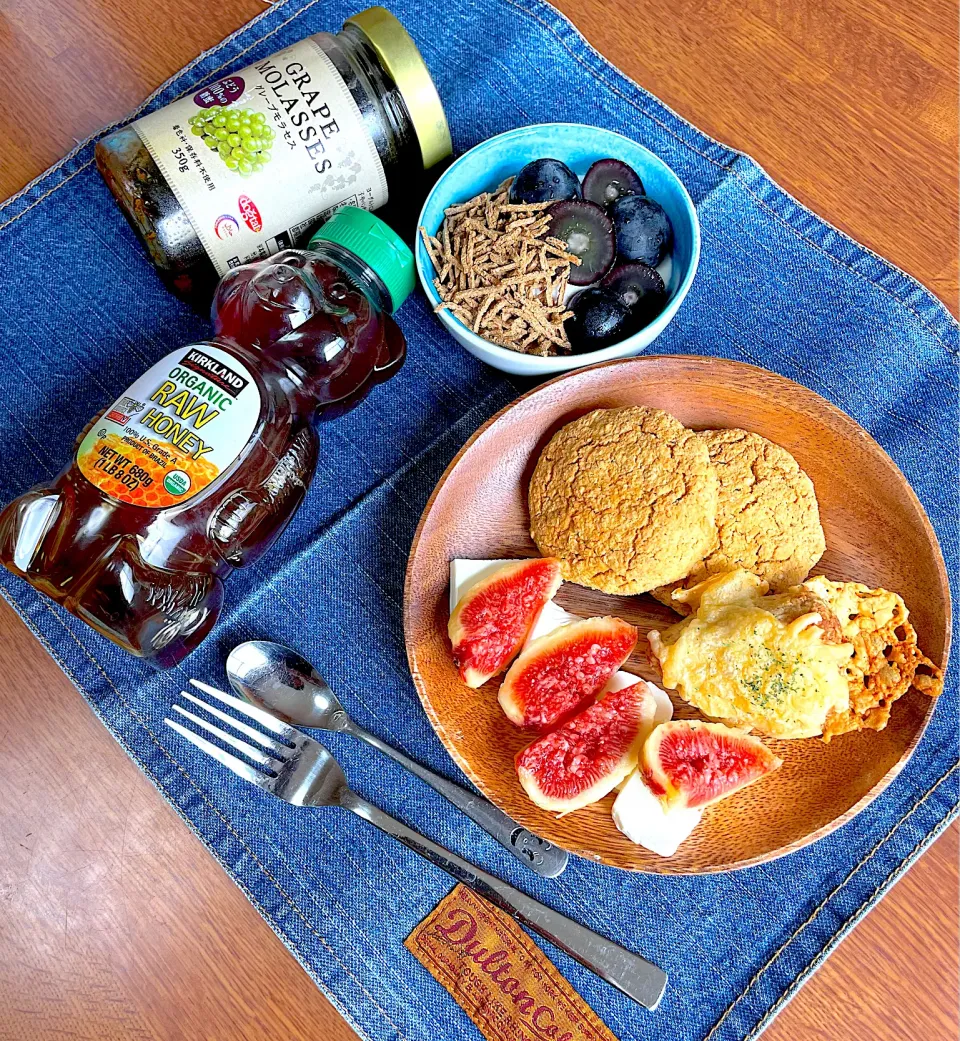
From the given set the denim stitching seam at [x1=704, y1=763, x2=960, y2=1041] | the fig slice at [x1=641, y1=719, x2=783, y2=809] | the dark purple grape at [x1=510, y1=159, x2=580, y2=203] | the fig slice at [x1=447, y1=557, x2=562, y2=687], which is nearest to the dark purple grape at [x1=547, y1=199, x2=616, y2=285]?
the dark purple grape at [x1=510, y1=159, x2=580, y2=203]

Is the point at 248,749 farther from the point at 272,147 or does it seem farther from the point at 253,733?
the point at 272,147

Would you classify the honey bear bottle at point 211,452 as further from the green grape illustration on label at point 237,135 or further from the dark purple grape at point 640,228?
the dark purple grape at point 640,228

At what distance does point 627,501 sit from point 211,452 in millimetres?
617

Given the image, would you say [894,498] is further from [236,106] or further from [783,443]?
[236,106]

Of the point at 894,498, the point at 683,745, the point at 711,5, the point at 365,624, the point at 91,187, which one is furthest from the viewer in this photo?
the point at 711,5

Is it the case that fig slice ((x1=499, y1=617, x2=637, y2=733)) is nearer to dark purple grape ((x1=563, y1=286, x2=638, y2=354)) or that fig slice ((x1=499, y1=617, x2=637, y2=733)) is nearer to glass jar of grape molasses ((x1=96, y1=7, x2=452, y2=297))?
dark purple grape ((x1=563, y1=286, x2=638, y2=354))

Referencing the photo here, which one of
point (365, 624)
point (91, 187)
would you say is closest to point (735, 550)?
point (365, 624)

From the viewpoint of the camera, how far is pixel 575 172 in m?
1.49

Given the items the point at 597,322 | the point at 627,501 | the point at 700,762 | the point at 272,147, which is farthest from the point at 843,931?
the point at 272,147

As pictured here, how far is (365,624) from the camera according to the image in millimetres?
1427

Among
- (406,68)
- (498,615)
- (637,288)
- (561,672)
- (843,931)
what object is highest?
(406,68)

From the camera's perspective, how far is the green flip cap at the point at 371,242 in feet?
4.39

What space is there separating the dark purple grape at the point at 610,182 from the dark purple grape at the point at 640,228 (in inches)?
0.9

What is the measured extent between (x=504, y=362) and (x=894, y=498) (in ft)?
2.14
